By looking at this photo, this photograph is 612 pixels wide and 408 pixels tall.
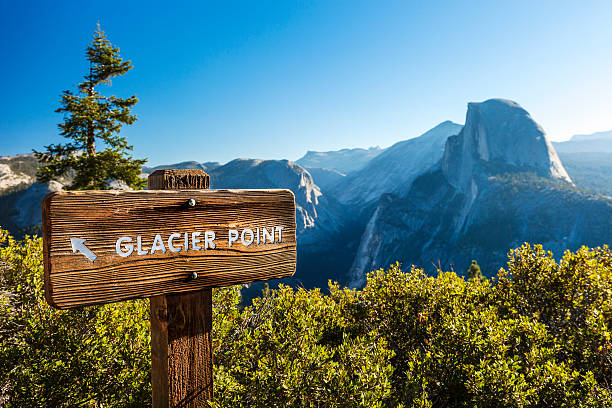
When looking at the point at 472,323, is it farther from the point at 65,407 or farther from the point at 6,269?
the point at 6,269

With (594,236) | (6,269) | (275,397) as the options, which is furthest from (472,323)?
(594,236)

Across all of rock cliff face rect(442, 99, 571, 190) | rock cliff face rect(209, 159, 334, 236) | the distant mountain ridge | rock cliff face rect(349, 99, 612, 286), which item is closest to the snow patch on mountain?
the distant mountain ridge

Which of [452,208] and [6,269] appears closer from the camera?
[6,269]

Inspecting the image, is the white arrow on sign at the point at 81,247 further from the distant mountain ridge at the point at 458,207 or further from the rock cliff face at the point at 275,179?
the rock cliff face at the point at 275,179

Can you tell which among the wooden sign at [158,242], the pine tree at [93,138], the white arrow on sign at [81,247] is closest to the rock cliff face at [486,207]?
the pine tree at [93,138]

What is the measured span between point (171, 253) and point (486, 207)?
12821cm

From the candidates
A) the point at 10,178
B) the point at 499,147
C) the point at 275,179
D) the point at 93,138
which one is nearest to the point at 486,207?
the point at 499,147

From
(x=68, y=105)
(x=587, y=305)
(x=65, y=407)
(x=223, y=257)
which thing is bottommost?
(x=65, y=407)

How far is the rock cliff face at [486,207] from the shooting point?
95062 millimetres

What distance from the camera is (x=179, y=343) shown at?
6.79ft

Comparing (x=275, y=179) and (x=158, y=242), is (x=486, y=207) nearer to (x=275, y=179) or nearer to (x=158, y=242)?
(x=275, y=179)

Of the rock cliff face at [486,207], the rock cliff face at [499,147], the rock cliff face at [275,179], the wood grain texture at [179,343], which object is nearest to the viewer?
the wood grain texture at [179,343]

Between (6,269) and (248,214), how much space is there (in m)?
6.61

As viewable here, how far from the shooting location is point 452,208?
12825cm
